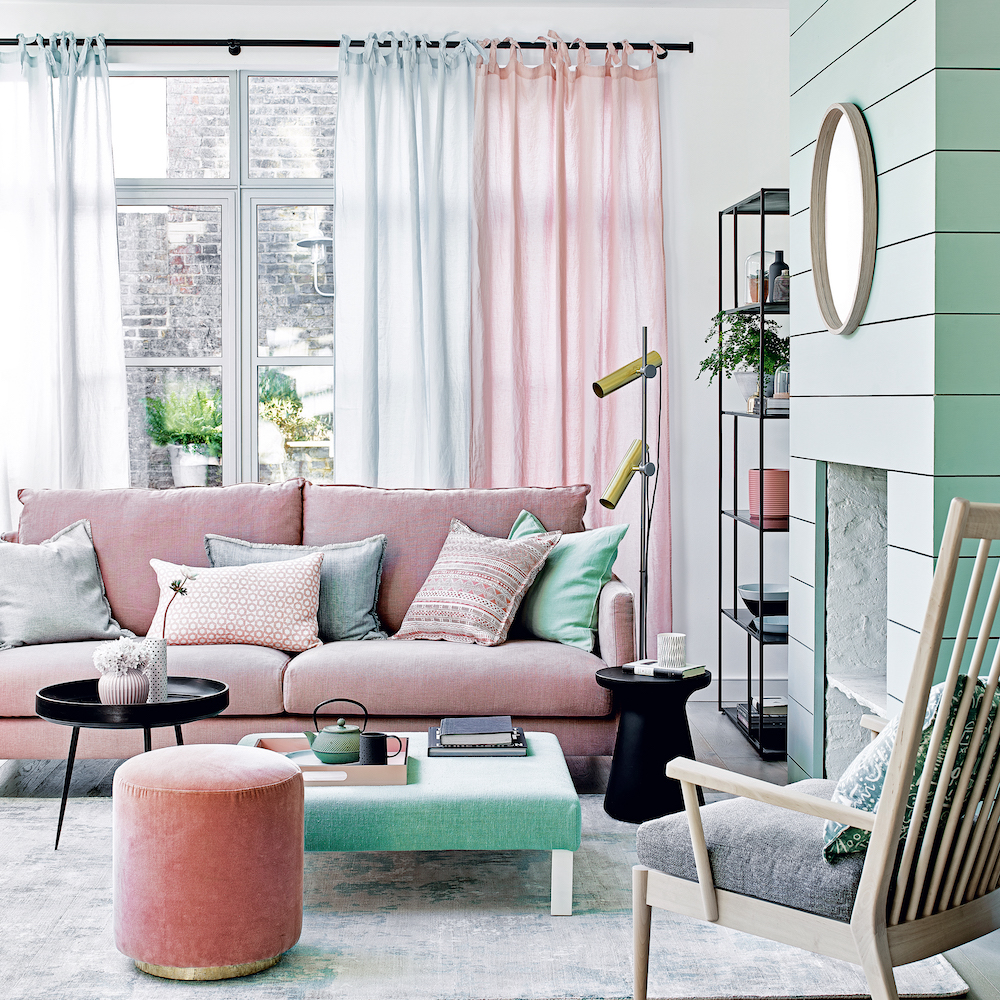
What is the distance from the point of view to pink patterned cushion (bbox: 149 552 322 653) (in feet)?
10.7

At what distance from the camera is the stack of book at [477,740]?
2.58 meters

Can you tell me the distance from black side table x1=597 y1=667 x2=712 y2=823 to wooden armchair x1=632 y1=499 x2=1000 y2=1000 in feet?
3.59

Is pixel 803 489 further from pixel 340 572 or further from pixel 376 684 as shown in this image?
pixel 340 572

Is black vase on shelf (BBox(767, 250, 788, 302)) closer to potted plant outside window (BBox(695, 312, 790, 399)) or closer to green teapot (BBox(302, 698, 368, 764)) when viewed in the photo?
potted plant outside window (BBox(695, 312, 790, 399))

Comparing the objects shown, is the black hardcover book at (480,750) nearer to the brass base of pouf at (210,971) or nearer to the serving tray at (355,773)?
the serving tray at (355,773)

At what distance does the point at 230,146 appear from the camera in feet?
14.5

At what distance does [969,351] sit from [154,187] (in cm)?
346

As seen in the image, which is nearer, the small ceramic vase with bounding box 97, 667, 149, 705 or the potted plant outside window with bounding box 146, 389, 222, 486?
the small ceramic vase with bounding box 97, 667, 149, 705

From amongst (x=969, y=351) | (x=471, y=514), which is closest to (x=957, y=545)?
(x=969, y=351)

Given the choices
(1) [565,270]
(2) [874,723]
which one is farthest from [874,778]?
(1) [565,270]

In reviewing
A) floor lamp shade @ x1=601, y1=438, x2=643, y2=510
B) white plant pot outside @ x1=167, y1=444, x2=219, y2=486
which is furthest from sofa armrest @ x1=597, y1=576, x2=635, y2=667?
white plant pot outside @ x1=167, y1=444, x2=219, y2=486

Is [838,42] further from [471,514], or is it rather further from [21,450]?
[21,450]

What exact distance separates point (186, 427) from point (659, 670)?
8.33ft

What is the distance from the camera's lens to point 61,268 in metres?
4.17
